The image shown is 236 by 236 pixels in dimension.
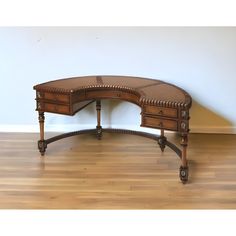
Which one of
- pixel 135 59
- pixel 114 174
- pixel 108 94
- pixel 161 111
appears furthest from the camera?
pixel 135 59

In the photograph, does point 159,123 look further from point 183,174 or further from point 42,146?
point 42,146

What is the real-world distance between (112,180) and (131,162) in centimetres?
34

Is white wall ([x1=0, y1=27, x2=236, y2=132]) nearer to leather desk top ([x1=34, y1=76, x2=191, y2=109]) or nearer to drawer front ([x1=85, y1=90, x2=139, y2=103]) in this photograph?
leather desk top ([x1=34, y1=76, x2=191, y2=109])

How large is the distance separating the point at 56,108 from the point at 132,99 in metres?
0.55

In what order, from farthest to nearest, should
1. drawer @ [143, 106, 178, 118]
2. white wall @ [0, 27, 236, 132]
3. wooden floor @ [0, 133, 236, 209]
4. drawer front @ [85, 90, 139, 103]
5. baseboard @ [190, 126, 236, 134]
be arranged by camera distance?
baseboard @ [190, 126, 236, 134], white wall @ [0, 27, 236, 132], drawer front @ [85, 90, 139, 103], drawer @ [143, 106, 178, 118], wooden floor @ [0, 133, 236, 209]

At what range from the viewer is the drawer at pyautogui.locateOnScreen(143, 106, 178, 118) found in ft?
8.20

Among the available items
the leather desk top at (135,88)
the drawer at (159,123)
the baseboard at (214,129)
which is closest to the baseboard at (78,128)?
the baseboard at (214,129)

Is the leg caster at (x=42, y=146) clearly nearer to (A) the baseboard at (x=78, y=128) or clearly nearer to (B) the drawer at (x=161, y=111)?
(A) the baseboard at (x=78, y=128)

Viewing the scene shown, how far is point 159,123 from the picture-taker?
2.56 m

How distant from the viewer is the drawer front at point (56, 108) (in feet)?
9.37

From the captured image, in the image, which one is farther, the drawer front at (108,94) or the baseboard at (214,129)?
the baseboard at (214,129)

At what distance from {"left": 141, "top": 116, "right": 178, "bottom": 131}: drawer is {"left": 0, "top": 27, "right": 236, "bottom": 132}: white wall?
92 cm

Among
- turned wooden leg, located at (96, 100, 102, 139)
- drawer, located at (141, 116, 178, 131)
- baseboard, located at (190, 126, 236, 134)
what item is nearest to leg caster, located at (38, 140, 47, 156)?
turned wooden leg, located at (96, 100, 102, 139)

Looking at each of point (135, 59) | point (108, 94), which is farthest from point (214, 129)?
point (108, 94)
